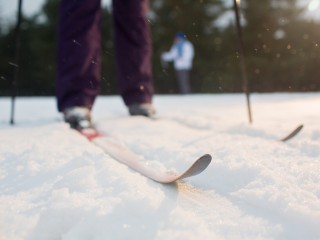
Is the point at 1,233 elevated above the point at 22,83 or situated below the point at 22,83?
above

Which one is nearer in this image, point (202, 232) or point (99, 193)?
point (202, 232)

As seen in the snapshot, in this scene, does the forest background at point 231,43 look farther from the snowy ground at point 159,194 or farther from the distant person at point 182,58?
the snowy ground at point 159,194

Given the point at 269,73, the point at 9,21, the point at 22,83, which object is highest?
the point at 9,21

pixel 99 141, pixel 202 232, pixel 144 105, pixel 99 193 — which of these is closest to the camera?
pixel 202 232

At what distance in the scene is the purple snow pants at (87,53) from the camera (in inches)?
69.3

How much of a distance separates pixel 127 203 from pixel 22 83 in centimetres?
2132

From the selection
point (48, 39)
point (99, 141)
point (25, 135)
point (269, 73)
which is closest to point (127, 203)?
point (99, 141)

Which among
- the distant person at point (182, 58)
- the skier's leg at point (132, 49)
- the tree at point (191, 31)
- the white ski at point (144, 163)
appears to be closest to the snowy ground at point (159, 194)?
the white ski at point (144, 163)

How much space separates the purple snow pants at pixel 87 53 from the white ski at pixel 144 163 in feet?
1.52

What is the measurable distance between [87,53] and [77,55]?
0.05 metres

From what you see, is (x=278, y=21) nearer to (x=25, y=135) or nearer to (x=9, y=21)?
(x=9, y=21)

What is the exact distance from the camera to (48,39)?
2042 cm

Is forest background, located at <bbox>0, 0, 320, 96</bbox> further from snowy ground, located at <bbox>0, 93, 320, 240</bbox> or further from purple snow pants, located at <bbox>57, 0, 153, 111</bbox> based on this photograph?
snowy ground, located at <bbox>0, 93, 320, 240</bbox>

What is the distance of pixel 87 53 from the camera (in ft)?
5.88
